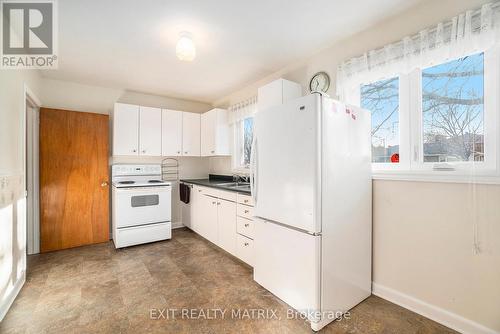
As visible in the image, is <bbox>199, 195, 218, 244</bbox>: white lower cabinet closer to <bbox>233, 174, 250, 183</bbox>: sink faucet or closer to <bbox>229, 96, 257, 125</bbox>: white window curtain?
<bbox>233, 174, 250, 183</bbox>: sink faucet

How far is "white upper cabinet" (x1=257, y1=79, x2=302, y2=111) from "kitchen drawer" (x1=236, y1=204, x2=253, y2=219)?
1240 mm

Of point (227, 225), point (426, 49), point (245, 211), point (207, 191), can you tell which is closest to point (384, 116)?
point (426, 49)

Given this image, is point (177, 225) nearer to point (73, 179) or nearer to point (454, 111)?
point (73, 179)

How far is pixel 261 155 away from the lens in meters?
2.17

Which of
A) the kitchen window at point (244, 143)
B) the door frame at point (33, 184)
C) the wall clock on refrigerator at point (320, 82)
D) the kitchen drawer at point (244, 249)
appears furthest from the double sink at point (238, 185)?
the door frame at point (33, 184)

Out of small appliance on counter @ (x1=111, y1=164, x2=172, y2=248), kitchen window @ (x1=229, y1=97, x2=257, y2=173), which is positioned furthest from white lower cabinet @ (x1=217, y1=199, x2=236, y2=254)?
small appliance on counter @ (x1=111, y1=164, x2=172, y2=248)

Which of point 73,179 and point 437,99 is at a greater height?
point 437,99

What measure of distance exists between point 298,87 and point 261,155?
1.17 m

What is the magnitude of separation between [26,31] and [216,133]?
7.99 feet

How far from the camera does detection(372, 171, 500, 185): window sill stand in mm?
1519

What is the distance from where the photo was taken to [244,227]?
2.71 meters

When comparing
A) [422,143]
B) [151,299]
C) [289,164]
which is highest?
[422,143]

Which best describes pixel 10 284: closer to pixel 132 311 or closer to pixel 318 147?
pixel 132 311

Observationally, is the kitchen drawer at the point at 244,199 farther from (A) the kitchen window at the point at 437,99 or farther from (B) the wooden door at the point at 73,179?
(B) the wooden door at the point at 73,179
